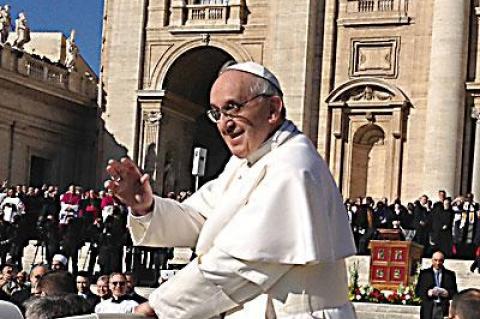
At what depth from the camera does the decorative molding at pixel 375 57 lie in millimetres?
32750

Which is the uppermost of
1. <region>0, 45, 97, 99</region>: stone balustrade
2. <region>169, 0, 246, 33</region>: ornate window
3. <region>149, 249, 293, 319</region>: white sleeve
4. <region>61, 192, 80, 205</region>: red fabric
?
<region>169, 0, 246, 33</region>: ornate window

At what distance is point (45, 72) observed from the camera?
37750mm

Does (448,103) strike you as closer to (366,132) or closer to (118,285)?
(366,132)

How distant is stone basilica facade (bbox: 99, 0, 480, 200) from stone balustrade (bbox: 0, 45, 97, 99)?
2191 mm

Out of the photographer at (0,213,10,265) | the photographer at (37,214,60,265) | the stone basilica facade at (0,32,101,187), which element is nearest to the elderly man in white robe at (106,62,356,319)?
the photographer at (37,214,60,265)

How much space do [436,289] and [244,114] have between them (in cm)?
1050

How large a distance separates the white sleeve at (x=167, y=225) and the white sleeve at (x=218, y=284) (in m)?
0.56

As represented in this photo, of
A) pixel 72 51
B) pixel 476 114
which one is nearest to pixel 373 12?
A: pixel 476 114

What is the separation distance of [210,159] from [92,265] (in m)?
18.4

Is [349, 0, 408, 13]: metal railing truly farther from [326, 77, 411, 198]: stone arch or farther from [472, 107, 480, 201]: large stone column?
[472, 107, 480, 201]: large stone column

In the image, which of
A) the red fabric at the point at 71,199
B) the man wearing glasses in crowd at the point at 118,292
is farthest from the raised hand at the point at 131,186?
the red fabric at the point at 71,199

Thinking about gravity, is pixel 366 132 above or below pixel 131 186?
above

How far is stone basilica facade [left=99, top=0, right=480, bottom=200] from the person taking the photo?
31.2 metres

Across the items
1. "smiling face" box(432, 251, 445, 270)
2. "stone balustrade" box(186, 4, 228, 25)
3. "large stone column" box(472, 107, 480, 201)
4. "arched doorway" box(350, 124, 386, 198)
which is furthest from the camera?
"stone balustrade" box(186, 4, 228, 25)
